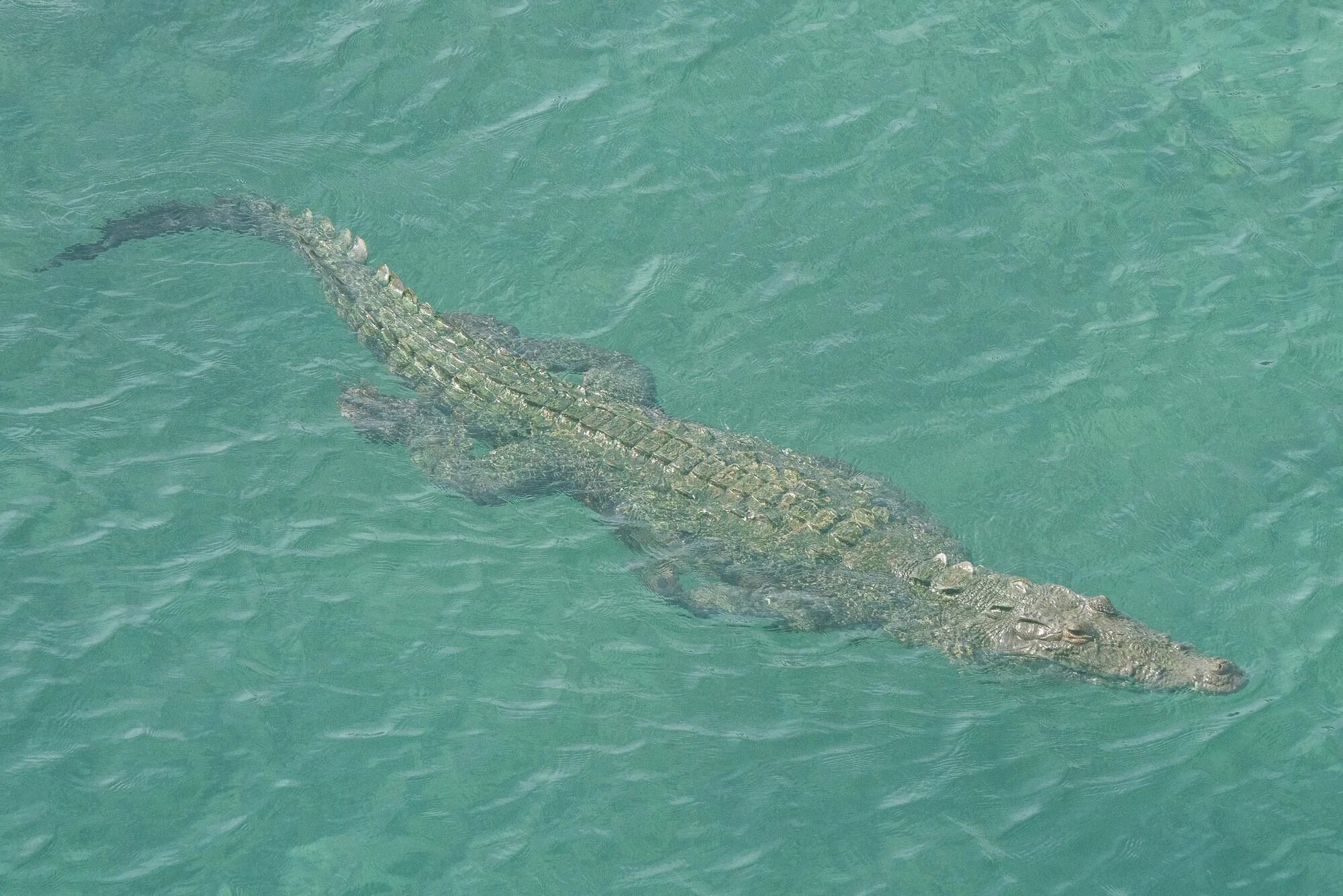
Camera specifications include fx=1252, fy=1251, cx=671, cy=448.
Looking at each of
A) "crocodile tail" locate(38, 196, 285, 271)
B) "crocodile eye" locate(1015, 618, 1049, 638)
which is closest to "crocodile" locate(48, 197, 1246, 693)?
"crocodile eye" locate(1015, 618, 1049, 638)

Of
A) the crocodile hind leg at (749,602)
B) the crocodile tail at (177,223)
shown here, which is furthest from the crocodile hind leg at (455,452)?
the crocodile tail at (177,223)

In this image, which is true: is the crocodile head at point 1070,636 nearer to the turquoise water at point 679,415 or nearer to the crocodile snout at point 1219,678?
the crocodile snout at point 1219,678

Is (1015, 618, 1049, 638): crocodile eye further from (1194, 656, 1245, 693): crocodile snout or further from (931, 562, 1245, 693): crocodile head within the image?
(1194, 656, 1245, 693): crocodile snout

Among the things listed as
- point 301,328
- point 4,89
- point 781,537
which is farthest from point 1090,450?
point 4,89

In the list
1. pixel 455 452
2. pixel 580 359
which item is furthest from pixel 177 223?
pixel 580 359

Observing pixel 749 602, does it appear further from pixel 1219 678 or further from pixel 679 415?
pixel 1219 678

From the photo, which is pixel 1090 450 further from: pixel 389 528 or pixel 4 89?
pixel 4 89
